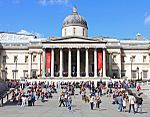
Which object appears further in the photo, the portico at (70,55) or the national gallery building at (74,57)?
the national gallery building at (74,57)

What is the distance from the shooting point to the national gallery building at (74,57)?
69.6m

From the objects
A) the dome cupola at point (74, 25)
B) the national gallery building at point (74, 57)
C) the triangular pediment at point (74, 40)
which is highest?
the dome cupola at point (74, 25)

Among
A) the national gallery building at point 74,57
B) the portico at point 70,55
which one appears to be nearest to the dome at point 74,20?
the national gallery building at point 74,57

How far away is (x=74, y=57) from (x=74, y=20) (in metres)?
11.4

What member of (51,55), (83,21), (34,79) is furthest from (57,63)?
(83,21)

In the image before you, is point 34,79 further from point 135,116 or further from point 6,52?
point 135,116

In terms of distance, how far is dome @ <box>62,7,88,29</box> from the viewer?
263 ft

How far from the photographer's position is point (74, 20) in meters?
80.2

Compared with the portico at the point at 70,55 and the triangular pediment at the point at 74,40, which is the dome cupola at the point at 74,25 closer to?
the triangular pediment at the point at 74,40

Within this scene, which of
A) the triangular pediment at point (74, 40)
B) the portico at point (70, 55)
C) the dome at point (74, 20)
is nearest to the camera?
the portico at point (70, 55)

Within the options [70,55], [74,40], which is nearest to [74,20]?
[74,40]

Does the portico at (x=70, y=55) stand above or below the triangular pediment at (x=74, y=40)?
below

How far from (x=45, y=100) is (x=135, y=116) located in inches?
626

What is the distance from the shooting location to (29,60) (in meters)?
76.4
